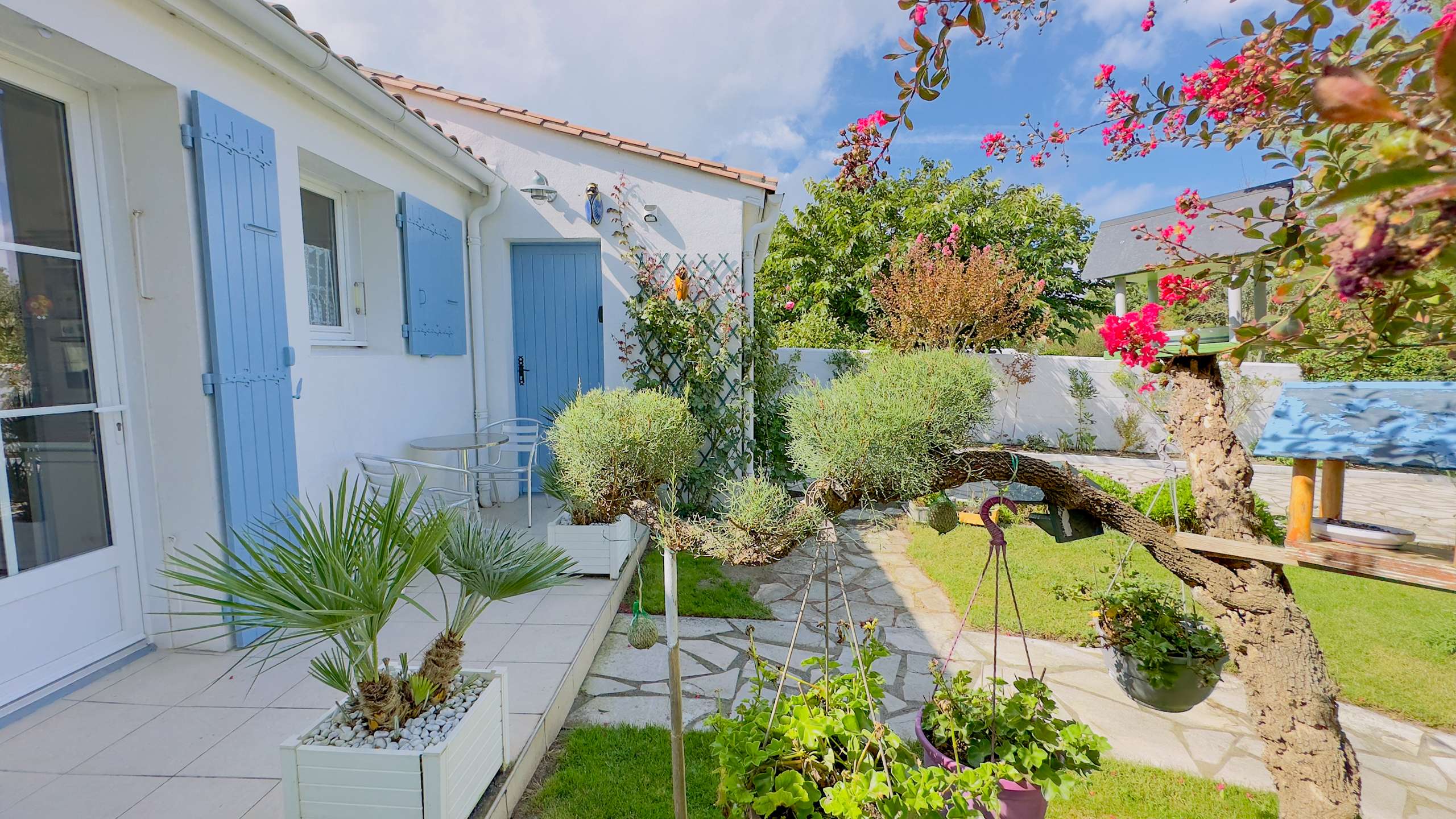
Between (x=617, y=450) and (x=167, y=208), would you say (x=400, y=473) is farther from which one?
(x=617, y=450)

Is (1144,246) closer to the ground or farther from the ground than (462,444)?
farther from the ground

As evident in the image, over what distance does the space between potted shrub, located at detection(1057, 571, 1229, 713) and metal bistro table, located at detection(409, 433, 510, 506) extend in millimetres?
3555

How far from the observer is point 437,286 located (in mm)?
5012

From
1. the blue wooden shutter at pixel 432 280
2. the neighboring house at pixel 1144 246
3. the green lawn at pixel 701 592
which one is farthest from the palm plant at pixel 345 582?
the neighboring house at pixel 1144 246

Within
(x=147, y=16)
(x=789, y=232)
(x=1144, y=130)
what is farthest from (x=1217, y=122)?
(x=789, y=232)

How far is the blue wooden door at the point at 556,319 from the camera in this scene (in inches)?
235

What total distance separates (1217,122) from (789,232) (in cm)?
Result: 1742

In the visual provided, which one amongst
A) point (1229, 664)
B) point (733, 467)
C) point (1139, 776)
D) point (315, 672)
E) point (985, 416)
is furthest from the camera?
point (733, 467)

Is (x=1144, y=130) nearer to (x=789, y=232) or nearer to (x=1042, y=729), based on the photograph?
(x=1042, y=729)

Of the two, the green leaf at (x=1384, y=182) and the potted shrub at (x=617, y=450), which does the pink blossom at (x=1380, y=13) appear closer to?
the green leaf at (x=1384, y=182)

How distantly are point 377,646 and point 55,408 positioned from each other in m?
1.90

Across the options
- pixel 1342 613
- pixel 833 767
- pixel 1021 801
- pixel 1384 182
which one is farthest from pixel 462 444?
pixel 1342 613

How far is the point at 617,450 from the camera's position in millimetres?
2170

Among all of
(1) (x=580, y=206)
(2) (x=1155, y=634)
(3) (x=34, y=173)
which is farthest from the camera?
(1) (x=580, y=206)
